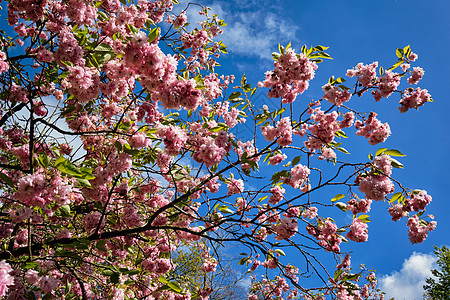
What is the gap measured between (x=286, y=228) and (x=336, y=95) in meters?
1.83

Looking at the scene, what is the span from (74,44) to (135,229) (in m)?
2.23

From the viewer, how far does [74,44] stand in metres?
2.83

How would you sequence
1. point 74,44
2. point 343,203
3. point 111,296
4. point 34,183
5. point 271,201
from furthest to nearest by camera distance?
1. point 271,201
2. point 343,203
3. point 111,296
4. point 74,44
5. point 34,183

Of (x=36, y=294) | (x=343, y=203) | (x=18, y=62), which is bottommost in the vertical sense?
(x=36, y=294)

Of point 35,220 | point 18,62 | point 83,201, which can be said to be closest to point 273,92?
point 83,201

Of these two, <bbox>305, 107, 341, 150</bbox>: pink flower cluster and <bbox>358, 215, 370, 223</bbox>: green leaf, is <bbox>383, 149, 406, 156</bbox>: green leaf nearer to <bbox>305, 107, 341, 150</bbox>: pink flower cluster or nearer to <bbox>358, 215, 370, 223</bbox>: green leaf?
<bbox>305, 107, 341, 150</bbox>: pink flower cluster

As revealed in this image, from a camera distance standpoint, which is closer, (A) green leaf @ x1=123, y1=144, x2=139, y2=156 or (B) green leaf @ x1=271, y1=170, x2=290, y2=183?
(A) green leaf @ x1=123, y1=144, x2=139, y2=156

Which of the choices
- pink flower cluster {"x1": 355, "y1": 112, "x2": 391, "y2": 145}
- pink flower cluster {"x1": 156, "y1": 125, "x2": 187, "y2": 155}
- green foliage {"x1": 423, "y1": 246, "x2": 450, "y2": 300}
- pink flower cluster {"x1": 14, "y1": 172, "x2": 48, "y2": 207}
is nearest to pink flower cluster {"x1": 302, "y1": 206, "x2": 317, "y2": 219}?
pink flower cluster {"x1": 355, "y1": 112, "x2": 391, "y2": 145}

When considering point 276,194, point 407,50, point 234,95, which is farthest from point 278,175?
point 407,50

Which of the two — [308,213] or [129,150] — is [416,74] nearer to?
[308,213]

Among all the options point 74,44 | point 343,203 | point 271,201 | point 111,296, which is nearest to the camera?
point 74,44

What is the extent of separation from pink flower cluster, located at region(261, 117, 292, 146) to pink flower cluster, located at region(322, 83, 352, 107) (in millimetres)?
647

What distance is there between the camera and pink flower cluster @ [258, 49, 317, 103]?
3.21m

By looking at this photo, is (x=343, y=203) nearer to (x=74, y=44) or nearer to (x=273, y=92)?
(x=273, y=92)
